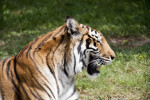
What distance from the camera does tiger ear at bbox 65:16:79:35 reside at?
264 cm

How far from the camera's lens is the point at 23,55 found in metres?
2.82

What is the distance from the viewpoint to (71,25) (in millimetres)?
2650

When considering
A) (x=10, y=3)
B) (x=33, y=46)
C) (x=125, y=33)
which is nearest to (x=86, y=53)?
(x=33, y=46)

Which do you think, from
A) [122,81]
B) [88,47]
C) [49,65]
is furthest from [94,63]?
[122,81]

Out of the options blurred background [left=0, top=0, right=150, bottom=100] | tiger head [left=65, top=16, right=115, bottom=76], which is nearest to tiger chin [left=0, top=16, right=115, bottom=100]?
tiger head [left=65, top=16, right=115, bottom=76]

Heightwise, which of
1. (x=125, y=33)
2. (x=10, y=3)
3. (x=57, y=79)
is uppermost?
(x=10, y=3)

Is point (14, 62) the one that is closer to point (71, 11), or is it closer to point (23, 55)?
point (23, 55)

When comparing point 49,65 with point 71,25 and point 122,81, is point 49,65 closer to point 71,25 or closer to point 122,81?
point 71,25

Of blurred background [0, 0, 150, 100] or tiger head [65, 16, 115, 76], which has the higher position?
blurred background [0, 0, 150, 100]

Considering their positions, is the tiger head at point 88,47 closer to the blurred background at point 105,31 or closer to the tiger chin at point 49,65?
the tiger chin at point 49,65

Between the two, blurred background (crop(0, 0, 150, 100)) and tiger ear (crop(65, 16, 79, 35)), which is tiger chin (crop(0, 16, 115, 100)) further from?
blurred background (crop(0, 0, 150, 100))

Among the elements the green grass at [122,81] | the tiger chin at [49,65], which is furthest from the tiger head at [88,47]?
the green grass at [122,81]

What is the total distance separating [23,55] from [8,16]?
16.5 ft

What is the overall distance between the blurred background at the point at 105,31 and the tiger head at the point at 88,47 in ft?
2.98
